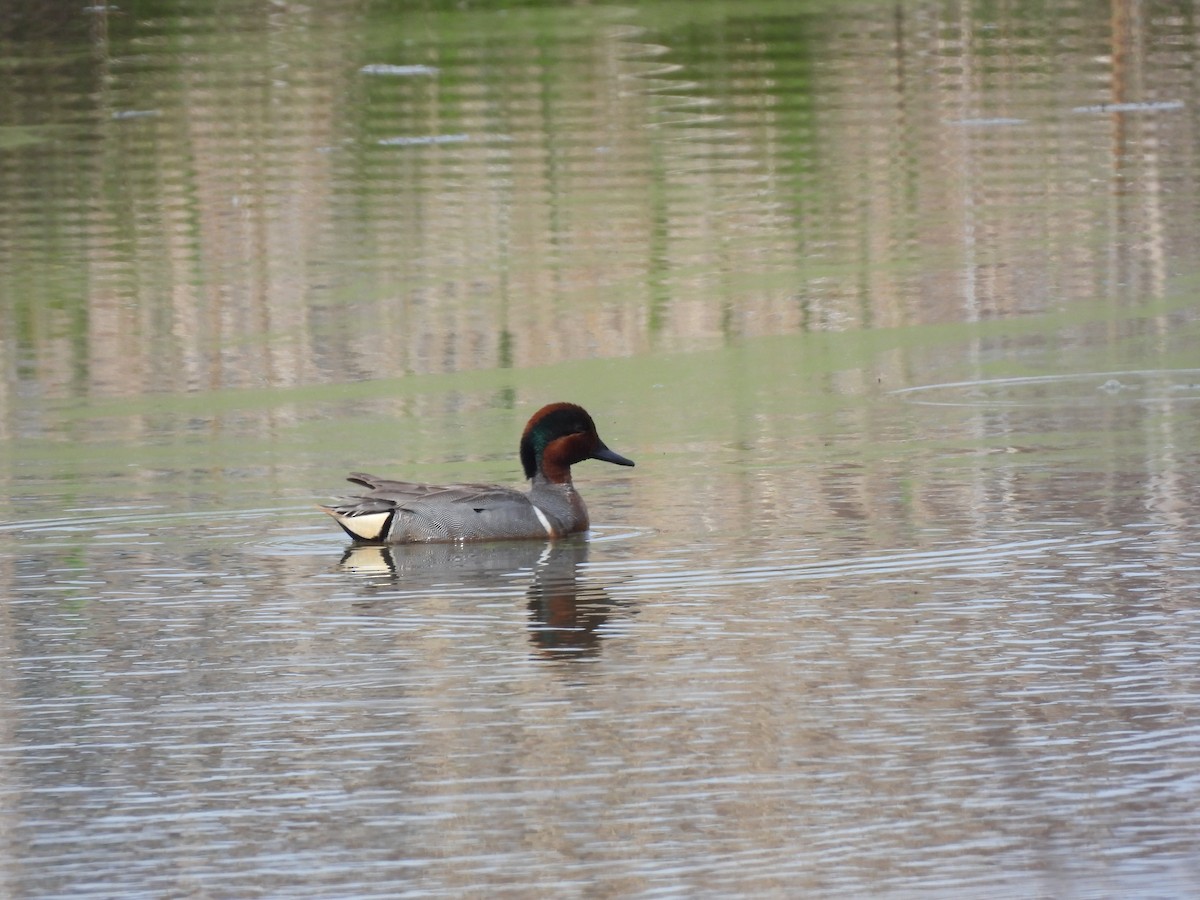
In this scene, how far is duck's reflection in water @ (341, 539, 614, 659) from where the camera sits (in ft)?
22.4

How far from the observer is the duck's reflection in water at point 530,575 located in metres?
6.82

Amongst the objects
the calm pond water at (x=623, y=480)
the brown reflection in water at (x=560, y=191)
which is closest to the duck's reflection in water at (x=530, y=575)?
the calm pond water at (x=623, y=480)

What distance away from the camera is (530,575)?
784 centimetres

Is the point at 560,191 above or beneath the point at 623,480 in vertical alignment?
above

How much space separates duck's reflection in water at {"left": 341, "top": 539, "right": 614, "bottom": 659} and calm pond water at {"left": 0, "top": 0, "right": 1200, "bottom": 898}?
30 mm

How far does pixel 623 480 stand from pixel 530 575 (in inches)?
61.7

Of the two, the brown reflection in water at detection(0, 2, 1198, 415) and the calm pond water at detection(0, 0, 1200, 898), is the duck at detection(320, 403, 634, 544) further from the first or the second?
the brown reflection in water at detection(0, 2, 1198, 415)

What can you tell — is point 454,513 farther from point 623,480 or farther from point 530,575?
point 623,480

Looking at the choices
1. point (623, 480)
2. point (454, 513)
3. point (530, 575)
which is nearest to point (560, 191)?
point (623, 480)

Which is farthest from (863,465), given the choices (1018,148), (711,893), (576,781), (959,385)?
(1018,148)

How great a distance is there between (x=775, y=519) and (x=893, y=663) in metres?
1.98

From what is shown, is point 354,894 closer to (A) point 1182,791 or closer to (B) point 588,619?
(A) point 1182,791

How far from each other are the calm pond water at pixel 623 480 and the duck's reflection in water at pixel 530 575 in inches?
1.2

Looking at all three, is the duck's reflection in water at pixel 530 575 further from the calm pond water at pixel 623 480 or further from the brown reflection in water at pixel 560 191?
the brown reflection in water at pixel 560 191
